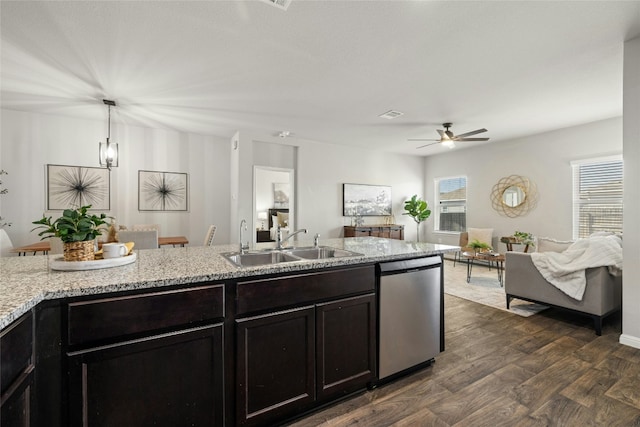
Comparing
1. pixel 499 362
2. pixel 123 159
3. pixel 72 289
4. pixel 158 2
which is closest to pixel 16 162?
pixel 123 159

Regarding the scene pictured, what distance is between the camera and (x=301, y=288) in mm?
1652

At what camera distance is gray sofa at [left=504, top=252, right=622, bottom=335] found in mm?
2771

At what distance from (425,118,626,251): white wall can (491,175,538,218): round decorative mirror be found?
0.08 meters

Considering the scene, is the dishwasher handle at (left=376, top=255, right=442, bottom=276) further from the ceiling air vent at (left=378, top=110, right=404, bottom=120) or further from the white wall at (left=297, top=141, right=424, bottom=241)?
the white wall at (left=297, top=141, right=424, bottom=241)

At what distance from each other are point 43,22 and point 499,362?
456 centimetres

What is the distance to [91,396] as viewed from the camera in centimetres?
119

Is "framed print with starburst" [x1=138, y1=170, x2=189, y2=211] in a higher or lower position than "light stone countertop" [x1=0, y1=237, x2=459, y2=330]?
higher

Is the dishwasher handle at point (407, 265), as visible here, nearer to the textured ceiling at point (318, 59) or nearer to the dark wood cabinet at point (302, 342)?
the dark wood cabinet at point (302, 342)

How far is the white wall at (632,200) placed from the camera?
2508mm

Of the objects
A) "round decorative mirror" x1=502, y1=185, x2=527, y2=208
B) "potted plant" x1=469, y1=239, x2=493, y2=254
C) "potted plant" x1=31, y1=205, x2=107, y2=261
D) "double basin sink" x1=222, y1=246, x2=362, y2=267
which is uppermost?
"round decorative mirror" x1=502, y1=185, x2=527, y2=208

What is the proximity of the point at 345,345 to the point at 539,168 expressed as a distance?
18.8 feet

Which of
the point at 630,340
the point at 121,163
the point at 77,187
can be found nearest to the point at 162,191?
the point at 121,163

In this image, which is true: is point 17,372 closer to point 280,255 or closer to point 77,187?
point 280,255

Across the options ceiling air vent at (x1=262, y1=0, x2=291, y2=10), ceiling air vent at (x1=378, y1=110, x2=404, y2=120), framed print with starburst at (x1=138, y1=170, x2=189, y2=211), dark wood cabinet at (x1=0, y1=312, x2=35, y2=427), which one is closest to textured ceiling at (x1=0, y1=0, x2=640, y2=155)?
ceiling air vent at (x1=262, y1=0, x2=291, y2=10)
